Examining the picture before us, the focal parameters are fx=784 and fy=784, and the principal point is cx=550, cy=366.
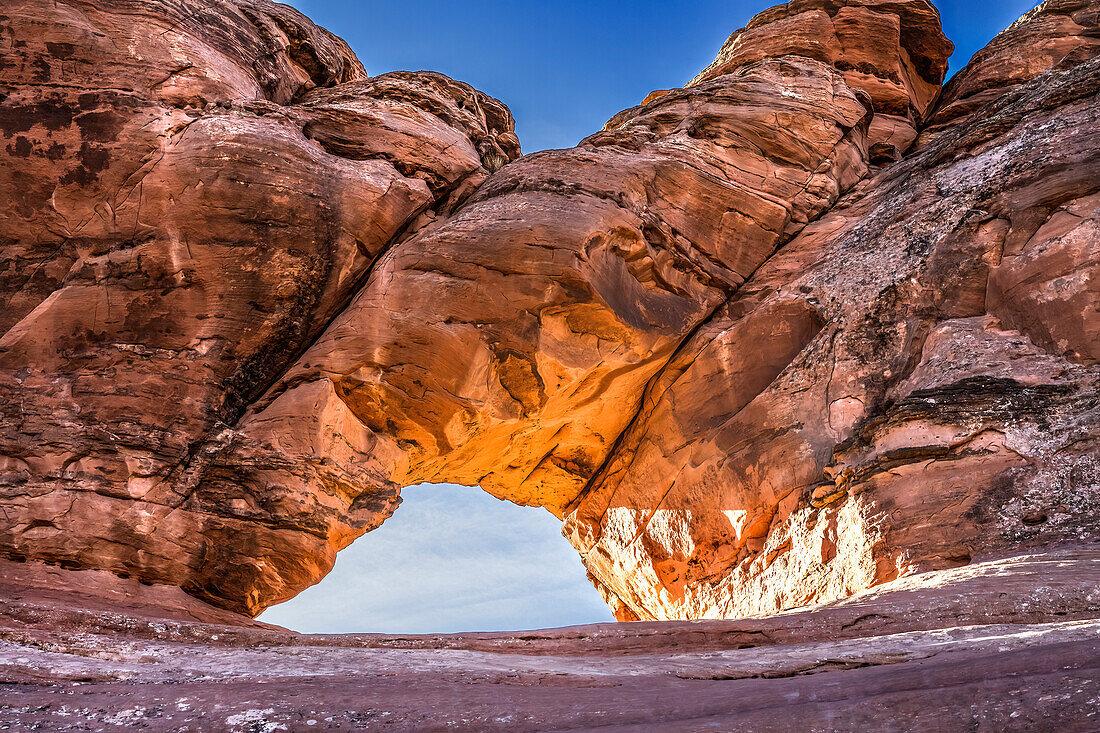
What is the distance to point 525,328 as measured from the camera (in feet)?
37.2

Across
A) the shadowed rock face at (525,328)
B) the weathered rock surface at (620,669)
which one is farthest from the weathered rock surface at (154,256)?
the weathered rock surface at (620,669)

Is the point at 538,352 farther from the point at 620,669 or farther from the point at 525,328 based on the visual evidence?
the point at 620,669

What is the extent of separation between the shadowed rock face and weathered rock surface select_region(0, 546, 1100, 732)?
1.73m

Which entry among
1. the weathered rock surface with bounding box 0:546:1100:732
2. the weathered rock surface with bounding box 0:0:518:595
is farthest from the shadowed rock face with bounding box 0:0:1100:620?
the weathered rock surface with bounding box 0:546:1100:732

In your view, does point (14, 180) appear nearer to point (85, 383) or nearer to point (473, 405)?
point (85, 383)

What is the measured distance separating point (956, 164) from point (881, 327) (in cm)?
342

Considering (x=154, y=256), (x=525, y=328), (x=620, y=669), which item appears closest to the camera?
(x=620, y=669)

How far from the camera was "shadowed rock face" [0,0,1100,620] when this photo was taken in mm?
9219

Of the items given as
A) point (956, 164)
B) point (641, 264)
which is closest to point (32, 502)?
point (641, 264)

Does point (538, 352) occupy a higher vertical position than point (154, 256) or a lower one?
lower

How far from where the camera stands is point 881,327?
1115 centimetres

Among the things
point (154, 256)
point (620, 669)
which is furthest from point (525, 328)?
point (620, 669)

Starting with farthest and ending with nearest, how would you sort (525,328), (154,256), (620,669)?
(525,328), (154,256), (620,669)

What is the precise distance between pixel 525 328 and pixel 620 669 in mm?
6595
